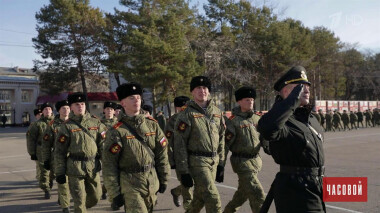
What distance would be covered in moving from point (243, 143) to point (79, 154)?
2.61 meters

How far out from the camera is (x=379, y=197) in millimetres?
7008

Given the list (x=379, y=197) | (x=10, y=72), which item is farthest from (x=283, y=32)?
(x=10, y=72)

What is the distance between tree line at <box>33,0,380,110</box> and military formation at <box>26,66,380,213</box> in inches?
835

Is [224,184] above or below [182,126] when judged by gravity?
below

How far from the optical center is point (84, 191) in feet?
19.4

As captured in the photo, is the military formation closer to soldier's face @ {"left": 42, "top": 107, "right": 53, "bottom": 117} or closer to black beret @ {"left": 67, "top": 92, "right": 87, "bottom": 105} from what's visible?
black beret @ {"left": 67, "top": 92, "right": 87, "bottom": 105}

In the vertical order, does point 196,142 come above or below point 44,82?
below

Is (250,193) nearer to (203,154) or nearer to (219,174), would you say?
(219,174)

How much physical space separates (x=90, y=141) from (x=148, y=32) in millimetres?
23569

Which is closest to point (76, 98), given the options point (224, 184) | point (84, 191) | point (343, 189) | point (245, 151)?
point (84, 191)

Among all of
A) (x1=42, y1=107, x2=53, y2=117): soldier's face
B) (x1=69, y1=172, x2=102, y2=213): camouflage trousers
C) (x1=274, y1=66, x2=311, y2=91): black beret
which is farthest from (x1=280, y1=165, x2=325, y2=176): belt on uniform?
(x1=42, y1=107, x2=53, y2=117): soldier's face

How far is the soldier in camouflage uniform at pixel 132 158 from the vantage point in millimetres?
4062

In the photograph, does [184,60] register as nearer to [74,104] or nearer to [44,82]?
[44,82]

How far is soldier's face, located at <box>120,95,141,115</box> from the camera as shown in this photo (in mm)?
4297
